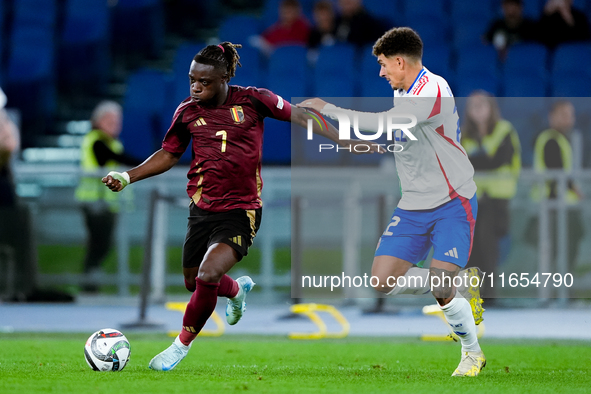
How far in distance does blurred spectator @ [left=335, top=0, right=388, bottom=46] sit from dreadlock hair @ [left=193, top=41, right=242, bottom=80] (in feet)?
24.2

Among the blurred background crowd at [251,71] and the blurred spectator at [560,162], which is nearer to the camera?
the blurred spectator at [560,162]

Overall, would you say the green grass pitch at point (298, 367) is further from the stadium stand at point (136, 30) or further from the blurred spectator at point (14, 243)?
the stadium stand at point (136, 30)

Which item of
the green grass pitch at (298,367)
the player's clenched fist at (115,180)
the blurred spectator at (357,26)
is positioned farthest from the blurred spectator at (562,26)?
the player's clenched fist at (115,180)

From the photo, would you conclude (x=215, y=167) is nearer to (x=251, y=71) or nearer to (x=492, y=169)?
(x=492, y=169)

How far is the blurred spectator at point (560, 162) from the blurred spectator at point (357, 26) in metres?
3.79

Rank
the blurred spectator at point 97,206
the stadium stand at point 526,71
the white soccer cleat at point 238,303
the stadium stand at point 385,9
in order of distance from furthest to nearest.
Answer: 1. the stadium stand at point 385,9
2. the stadium stand at point 526,71
3. the blurred spectator at point 97,206
4. the white soccer cleat at point 238,303

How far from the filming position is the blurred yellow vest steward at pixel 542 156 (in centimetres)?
932

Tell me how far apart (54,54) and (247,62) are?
136 inches

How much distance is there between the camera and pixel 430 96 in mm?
5203

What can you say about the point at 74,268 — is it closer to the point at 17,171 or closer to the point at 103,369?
the point at 17,171

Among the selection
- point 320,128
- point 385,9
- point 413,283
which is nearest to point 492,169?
point 413,283

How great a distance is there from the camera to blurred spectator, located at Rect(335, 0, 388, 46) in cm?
1273

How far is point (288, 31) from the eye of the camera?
43.5 ft

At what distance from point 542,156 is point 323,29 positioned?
4.68 metres
